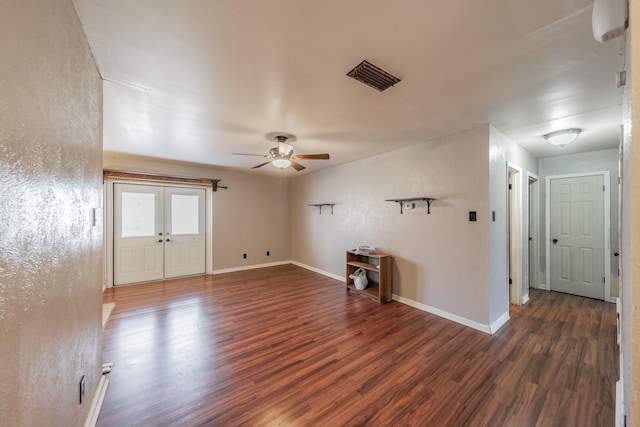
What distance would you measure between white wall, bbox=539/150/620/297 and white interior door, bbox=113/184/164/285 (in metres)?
7.46

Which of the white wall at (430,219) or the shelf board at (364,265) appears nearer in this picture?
the white wall at (430,219)

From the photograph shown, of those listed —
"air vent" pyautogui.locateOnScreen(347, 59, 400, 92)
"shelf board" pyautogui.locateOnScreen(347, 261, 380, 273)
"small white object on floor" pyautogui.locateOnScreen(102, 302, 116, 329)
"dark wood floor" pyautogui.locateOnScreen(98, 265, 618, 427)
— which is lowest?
"dark wood floor" pyautogui.locateOnScreen(98, 265, 618, 427)

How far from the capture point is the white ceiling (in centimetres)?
134

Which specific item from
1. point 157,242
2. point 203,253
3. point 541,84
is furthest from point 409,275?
point 157,242

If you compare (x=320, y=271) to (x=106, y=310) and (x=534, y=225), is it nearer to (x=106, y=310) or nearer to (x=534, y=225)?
(x=106, y=310)

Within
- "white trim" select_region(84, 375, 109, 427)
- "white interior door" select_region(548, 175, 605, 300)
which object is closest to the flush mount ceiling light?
"white interior door" select_region(548, 175, 605, 300)

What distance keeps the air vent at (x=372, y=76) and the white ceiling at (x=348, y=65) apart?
0.05m

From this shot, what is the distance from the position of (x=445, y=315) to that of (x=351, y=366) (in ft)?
5.78

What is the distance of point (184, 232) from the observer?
5414 millimetres

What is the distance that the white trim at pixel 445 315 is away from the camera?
2904mm

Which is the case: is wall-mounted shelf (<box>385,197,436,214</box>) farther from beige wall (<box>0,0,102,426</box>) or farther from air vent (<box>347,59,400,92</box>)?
beige wall (<box>0,0,102,426</box>)

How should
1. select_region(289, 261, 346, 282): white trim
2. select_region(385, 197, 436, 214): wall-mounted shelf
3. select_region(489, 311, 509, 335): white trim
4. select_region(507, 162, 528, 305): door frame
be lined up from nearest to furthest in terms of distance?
select_region(489, 311, 509, 335): white trim
select_region(385, 197, 436, 214): wall-mounted shelf
select_region(507, 162, 528, 305): door frame
select_region(289, 261, 346, 282): white trim

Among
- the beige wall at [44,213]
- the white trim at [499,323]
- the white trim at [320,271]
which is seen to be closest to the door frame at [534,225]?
the white trim at [499,323]

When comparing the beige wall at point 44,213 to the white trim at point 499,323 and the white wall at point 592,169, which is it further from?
the white wall at point 592,169
